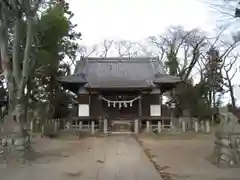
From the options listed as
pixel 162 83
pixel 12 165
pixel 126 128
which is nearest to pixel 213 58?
pixel 162 83

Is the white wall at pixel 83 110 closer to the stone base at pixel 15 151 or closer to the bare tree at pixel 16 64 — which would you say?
the bare tree at pixel 16 64

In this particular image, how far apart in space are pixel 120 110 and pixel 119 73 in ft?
11.3

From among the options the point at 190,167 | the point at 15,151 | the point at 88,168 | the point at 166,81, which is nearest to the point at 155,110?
the point at 166,81

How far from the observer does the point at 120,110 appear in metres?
30.3

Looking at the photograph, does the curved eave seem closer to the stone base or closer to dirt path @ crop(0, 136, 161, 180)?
dirt path @ crop(0, 136, 161, 180)

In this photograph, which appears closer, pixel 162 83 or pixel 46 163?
pixel 46 163

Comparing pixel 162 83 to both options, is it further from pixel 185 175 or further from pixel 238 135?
pixel 185 175

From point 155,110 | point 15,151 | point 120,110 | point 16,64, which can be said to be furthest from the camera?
point 120,110

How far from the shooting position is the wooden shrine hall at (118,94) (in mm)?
27797

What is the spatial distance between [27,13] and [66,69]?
73.3ft

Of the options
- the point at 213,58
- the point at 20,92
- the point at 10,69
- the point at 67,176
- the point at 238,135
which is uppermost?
the point at 213,58

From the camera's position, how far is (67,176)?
9.41 m

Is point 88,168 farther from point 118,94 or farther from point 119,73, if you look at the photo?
point 119,73

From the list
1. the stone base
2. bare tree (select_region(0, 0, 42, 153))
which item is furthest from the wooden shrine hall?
the stone base
